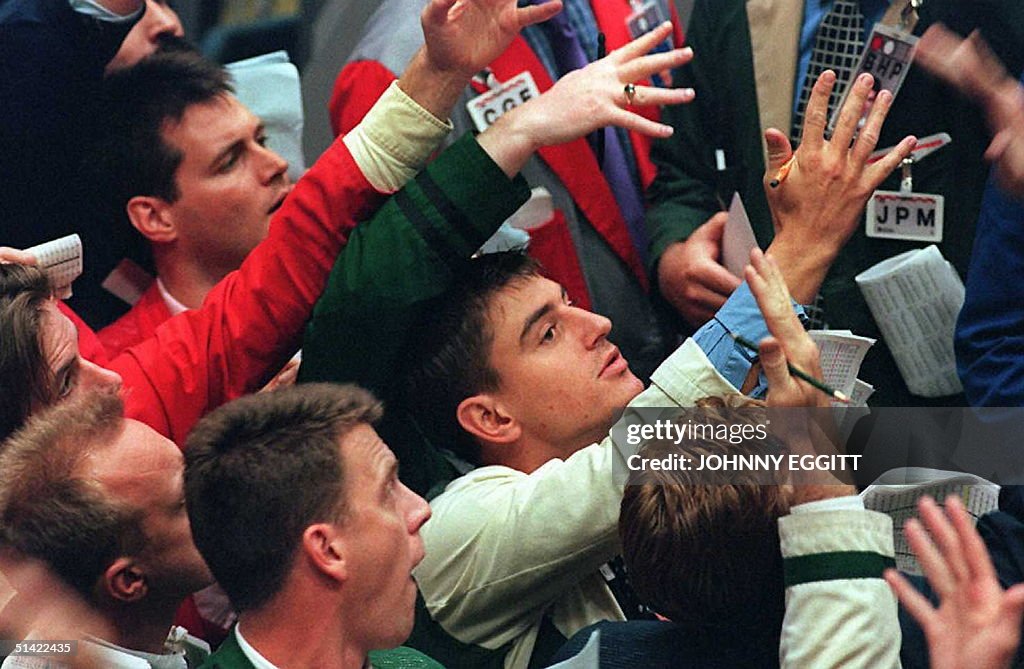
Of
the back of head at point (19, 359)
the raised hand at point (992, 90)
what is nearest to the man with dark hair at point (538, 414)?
the raised hand at point (992, 90)

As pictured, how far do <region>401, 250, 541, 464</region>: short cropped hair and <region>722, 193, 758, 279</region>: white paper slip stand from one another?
34cm

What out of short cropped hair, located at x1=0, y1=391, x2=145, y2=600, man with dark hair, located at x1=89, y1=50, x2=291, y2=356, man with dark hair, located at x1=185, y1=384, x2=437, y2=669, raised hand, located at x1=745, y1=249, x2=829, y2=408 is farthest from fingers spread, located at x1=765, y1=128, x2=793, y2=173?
man with dark hair, located at x1=89, y1=50, x2=291, y2=356

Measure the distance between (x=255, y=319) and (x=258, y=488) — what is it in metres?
Result: 0.58

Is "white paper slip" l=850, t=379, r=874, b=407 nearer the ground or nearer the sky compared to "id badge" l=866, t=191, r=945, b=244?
nearer the ground

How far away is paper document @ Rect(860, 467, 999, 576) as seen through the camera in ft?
7.12

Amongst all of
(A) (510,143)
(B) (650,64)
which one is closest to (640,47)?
(B) (650,64)

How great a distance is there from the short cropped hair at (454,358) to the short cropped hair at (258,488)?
51 centimetres

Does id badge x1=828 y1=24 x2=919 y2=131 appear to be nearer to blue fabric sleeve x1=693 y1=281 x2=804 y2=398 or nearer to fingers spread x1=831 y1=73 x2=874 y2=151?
fingers spread x1=831 y1=73 x2=874 y2=151

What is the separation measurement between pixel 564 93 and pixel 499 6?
0.17 meters

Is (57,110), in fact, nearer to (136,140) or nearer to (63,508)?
(136,140)

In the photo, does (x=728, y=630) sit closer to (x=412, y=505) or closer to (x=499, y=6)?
(x=412, y=505)

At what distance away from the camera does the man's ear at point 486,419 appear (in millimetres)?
2387

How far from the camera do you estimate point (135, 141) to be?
295cm

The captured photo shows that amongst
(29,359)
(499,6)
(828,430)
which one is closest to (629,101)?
(499,6)
